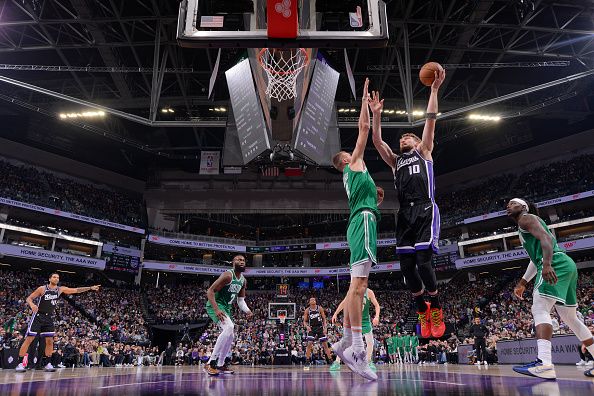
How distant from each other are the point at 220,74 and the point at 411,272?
2027 cm

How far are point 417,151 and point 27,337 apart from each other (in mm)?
9578

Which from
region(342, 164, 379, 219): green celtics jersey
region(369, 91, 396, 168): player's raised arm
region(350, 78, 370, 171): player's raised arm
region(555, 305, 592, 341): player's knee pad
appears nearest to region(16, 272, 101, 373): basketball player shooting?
region(342, 164, 379, 219): green celtics jersey

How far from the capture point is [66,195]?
33156 millimetres

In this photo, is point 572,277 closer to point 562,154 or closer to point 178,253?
point 562,154

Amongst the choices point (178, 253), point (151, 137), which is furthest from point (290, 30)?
point (178, 253)

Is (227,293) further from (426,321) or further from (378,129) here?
(378,129)

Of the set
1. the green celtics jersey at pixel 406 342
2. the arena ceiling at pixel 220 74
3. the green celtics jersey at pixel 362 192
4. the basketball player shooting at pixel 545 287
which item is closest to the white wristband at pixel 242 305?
the green celtics jersey at pixel 362 192

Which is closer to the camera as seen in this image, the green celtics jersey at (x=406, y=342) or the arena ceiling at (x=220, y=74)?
the arena ceiling at (x=220, y=74)

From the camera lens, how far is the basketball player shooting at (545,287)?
4636 millimetres

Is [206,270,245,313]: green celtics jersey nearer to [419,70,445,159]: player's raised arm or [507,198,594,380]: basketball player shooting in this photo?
[419,70,445,159]: player's raised arm

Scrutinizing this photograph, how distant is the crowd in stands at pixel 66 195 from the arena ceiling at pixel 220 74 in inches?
86.6

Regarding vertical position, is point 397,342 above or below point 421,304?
below

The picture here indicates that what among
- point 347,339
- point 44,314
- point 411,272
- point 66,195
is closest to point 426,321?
point 411,272

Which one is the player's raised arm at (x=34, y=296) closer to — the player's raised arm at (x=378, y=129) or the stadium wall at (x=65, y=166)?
the player's raised arm at (x=378, y=129)
